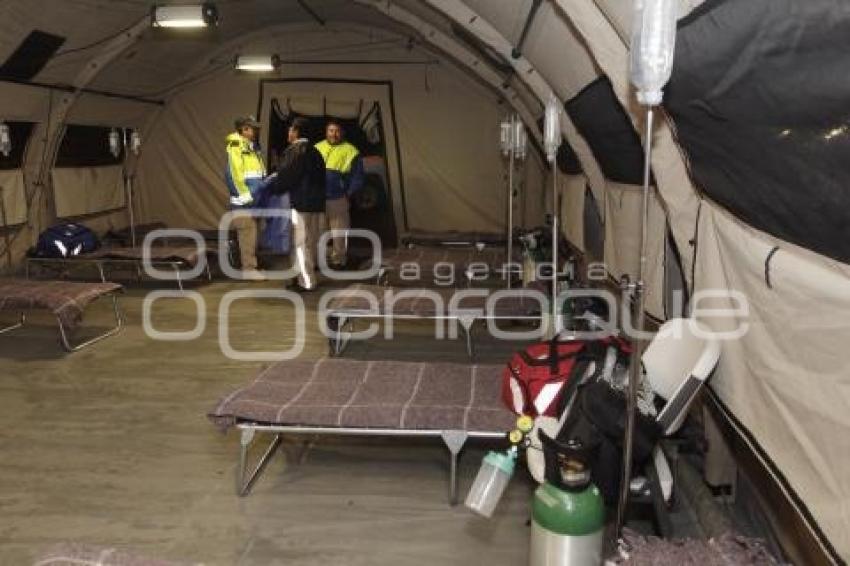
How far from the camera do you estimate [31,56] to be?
20.1ft

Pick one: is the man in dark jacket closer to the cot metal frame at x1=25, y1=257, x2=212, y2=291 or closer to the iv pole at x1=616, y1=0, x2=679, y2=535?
the cot metal frame at x1=25, y1=257, x2=212, y2=291

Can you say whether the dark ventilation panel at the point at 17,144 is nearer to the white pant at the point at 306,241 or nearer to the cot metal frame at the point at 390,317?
the white pant at the point at 306,241

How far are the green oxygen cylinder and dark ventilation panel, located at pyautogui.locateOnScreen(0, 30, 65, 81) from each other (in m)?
5.90

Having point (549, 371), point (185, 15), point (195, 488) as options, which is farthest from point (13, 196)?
point (549, 371)

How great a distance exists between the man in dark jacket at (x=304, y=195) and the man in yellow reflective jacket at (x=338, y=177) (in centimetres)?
35

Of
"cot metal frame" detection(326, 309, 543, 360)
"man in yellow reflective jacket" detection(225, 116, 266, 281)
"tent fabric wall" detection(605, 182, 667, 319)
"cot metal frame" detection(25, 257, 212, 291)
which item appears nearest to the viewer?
"tent fabric wall" detection(605, 182, 667, 319)

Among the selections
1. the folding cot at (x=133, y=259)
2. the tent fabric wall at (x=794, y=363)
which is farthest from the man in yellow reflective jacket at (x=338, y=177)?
the tent fabric wall at (x=794, y=363)

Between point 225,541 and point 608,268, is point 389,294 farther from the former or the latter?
point 225,541

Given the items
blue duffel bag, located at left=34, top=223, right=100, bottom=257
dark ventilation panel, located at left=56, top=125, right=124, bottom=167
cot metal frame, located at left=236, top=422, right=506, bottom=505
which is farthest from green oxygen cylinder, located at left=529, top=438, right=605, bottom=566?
dark ventilation panel, located at left=56, top=125, right=124, bottom=167

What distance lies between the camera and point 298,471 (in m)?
3.01

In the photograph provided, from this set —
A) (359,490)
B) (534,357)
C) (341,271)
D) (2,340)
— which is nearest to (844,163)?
(534,357)

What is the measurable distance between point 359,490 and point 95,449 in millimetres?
1331

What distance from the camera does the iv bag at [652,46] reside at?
1721 millimetres

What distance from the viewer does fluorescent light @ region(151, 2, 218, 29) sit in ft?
18.8
